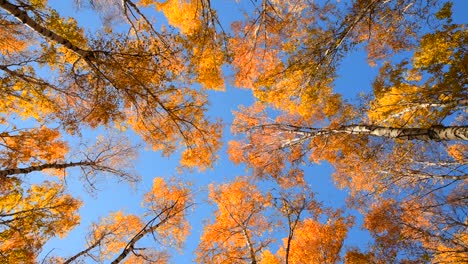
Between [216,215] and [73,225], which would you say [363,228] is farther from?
[73,225]

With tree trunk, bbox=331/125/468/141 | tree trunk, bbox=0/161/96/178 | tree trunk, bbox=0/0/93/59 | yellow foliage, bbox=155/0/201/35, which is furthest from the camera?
yellow foliage, bbox=155/0/201/35

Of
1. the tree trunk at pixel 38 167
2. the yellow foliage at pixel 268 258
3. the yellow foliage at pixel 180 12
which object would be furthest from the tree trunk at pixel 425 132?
the tree trunk at pixel 38 167

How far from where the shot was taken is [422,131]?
4.88m

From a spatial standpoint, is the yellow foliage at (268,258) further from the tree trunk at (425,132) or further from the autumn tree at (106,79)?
the tree trunk at (425,132)

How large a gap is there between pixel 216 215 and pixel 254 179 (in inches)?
86.5

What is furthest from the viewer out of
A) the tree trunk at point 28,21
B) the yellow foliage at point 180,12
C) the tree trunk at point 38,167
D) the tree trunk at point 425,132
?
the yellow foliage at point 180,12

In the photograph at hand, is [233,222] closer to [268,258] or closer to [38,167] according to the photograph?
[268,258]

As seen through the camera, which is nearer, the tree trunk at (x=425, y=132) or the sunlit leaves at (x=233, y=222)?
Answer: the tree trunk at (x=425, y=132)

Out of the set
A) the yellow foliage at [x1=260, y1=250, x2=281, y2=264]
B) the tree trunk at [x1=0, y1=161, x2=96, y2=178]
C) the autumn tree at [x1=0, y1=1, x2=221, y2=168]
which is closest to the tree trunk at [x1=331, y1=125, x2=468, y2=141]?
the autumn tree at [x1=0, y1=1, x2=221, y2=168]

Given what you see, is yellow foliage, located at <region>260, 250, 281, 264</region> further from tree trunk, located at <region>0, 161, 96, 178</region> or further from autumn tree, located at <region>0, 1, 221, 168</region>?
tree trunk, located at <region>0, 161, 96, 178</region>

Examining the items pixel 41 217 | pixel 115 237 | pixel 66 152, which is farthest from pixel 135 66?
pixel 115 237

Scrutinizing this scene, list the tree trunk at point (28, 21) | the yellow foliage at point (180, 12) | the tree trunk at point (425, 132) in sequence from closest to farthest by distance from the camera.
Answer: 1. the tree trunk at point (28, 21)
2. the tree trunk at point (425, 132)
3. the yellow foliage at point (180, 12)

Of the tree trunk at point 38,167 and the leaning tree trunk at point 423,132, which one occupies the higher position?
the tree trunk at point 38,167

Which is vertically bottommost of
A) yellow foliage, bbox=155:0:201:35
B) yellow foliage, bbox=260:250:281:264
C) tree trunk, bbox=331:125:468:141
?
tree trunk, bbox=331:125:468:141
